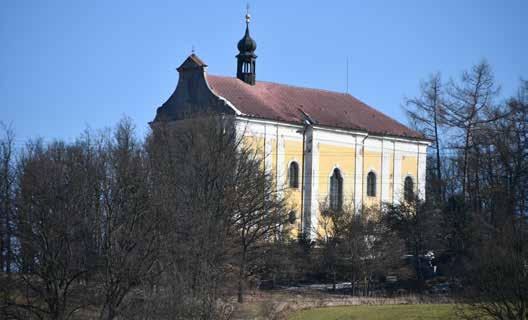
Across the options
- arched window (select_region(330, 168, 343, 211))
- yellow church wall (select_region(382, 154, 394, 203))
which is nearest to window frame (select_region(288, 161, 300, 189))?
arched window (select_region(330, 168, 343, 211))

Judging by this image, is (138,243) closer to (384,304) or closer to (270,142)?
(384,304)

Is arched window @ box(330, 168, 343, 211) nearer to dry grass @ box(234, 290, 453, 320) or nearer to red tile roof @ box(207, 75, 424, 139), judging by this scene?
red tile roof @ box(207, 75, 424, 139)

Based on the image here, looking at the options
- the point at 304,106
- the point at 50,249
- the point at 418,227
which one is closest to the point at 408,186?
the point at 304,106

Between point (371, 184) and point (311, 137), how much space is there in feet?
20.8

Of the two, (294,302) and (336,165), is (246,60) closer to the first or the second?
(336,165)

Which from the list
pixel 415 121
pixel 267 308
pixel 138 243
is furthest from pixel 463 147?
pixel 138 243

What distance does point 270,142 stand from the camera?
180 feet

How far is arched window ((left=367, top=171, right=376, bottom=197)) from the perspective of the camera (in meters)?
60.9

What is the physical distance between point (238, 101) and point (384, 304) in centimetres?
1805

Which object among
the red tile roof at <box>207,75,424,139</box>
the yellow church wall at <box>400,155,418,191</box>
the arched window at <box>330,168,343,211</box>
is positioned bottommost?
the arched window at <box>330,168,343,211</box>

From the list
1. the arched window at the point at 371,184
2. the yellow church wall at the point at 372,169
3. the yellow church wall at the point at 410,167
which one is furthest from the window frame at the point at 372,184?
the yellow church wall at the point at 410,167

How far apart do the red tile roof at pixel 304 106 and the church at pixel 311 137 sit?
0.20 feet

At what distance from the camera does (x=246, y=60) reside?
5828cm

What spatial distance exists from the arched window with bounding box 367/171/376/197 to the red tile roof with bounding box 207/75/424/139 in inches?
98.6
